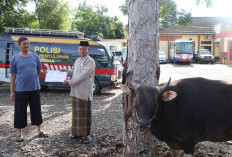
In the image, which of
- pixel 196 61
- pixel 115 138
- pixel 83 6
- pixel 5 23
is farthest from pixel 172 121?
pixel 83 6

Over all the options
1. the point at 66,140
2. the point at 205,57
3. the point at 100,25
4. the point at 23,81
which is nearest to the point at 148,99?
the point at 66,140

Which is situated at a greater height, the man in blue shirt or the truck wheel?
the man in blue shirt

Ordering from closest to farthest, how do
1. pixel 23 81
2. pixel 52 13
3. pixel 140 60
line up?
pixel 140 60, pixel 23 81, pixel 52 13

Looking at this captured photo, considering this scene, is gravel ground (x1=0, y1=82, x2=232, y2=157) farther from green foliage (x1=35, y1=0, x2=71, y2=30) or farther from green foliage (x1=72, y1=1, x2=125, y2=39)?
green foliage (x1=72, y1=1, x2=125, y2=39)

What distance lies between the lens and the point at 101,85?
10.7m

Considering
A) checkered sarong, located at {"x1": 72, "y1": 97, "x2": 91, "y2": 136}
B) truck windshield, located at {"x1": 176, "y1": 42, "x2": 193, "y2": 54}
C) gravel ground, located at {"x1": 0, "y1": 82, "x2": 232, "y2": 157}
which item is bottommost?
gravel ground, located at {"x1": 0, "y1": 82, "x2": 232, "y2": 157}


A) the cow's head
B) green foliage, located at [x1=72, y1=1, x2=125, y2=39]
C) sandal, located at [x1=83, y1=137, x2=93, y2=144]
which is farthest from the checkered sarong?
green foliage, located at [x1=72, y1=1, x2=125, y2=39]

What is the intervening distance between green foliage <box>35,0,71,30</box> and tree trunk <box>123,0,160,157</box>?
15.5 m

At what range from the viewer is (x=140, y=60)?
379cm

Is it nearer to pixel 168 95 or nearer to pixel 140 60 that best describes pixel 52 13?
pixel 140 60

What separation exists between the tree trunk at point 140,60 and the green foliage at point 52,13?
15.5 meters

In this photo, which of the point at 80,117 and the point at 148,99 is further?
the point at 80,117

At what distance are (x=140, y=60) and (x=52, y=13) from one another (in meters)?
16.3

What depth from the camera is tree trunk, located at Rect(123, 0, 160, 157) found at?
3.72 m
